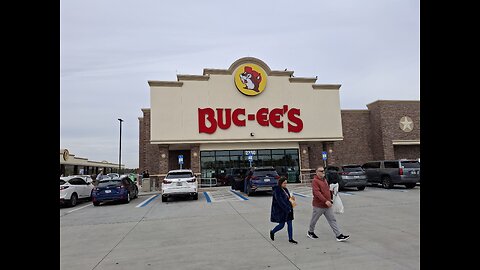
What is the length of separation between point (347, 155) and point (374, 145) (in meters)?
3.19

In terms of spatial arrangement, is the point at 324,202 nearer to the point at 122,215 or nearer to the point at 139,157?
the point at 122,215

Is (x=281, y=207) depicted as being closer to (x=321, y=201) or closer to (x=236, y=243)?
(x=321, y=201)

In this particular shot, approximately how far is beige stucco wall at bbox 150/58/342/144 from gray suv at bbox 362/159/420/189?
9.09m

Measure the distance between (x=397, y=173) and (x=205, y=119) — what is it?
602 inches

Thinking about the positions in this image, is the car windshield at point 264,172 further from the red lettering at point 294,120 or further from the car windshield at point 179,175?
the red lettering at point 294,120

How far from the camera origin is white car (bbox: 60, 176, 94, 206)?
1638 cm

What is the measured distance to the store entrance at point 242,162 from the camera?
92.3 feet

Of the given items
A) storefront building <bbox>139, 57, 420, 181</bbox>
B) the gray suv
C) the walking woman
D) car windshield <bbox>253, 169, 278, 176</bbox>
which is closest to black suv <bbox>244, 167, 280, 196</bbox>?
car windshield <bbox>253, 169, 278, 176</bbox>

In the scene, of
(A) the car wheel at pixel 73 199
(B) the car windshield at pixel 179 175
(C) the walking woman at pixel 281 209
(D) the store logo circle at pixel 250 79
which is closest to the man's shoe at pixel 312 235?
(C) the walking woman at pixel 281 209

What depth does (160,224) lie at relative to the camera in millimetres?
10117

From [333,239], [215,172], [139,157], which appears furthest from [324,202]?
[139,157]

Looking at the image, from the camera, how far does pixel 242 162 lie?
94.0 feet
